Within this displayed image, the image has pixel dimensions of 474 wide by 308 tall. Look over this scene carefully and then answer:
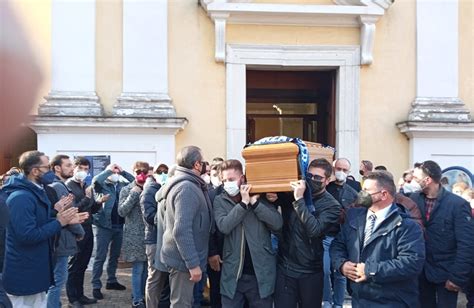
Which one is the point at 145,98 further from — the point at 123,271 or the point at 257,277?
the point at 257,277

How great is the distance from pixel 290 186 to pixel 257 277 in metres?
0.82

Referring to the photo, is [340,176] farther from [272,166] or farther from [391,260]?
[391,260]

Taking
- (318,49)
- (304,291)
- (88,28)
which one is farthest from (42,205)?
(318,49)

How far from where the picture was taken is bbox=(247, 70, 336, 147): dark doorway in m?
10.1

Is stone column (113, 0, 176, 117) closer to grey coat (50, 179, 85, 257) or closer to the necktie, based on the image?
grey coat (50, 179, 85, 257)

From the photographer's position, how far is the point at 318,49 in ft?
31.0

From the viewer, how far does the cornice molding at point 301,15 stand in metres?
9.11

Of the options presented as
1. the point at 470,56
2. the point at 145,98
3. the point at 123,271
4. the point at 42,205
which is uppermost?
the point at 470,56

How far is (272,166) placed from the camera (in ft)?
14.1

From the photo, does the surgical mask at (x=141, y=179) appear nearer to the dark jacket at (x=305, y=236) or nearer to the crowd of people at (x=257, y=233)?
the crowd of people at (x=257, y=233)

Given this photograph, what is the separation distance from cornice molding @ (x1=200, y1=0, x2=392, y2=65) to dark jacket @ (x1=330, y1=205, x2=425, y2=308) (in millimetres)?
5993

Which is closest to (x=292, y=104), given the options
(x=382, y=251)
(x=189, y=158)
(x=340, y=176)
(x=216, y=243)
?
(x=340, y=176)

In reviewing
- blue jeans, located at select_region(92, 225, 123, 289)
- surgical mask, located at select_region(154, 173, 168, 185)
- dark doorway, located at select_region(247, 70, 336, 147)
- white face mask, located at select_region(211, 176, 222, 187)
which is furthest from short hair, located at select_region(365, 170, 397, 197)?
dark doorway, located at select_region(247, 70, 336, 147)

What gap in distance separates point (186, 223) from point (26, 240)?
1.26 meters
